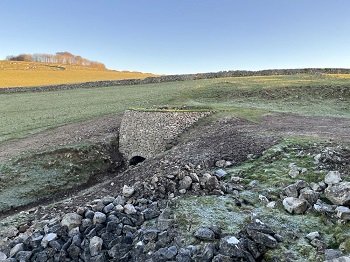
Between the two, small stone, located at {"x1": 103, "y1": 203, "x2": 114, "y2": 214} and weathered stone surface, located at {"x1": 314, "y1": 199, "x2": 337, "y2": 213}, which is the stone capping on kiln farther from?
weathered stone surface, located at {"x1": 314, "y1": 199, "x2": 337, "y2": 213}

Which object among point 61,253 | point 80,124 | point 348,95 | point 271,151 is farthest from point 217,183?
point 348,95

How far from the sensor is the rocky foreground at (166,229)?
6.34m

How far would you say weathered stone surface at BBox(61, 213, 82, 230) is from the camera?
26.5ft

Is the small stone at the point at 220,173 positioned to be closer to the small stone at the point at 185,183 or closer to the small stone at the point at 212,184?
the small stone at the point at 212,184

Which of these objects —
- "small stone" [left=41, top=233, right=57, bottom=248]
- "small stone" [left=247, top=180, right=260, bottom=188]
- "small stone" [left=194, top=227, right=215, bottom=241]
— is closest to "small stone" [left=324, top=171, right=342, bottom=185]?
"small stone" [left=247, top=180, right=260, bottom=188]

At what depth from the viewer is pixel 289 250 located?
6.12 meters

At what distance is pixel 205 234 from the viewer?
265 inches

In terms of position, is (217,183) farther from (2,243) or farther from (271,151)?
(2,243)

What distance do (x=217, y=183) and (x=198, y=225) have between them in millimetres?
1983

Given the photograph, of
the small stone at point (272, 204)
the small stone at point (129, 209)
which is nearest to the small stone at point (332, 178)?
the small stone at point (272, 204)

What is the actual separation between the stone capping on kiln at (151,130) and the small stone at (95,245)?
11942 mm

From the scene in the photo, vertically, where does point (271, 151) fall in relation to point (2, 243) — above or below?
above

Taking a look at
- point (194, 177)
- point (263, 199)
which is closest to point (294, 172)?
point (263, 199)

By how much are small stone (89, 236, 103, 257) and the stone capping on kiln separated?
11.9m
